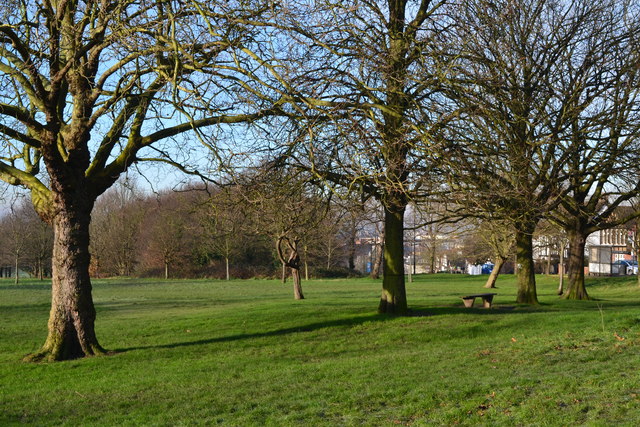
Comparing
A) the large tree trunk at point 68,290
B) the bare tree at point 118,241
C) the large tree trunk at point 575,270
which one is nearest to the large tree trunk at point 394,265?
the large tree trunk at point 68,290

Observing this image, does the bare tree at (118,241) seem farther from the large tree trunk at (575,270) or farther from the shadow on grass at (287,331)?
the shadow on grass at (287,331)

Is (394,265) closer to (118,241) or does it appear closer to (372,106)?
(372,106)

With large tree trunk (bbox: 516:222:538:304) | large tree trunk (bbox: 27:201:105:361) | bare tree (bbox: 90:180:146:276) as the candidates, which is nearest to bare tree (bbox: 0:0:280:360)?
large tree trunk (bbox: 27:201:105:361)

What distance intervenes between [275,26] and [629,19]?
16.7 metres

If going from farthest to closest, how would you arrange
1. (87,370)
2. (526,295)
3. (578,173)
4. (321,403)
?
(526,295)
(578,173)
(87,370)
(321,403)

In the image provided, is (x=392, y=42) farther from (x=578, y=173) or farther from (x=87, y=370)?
(x=87, y=370)

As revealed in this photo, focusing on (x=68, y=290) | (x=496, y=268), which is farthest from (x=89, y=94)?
(x=496, y=268)

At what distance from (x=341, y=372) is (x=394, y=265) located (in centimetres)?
799

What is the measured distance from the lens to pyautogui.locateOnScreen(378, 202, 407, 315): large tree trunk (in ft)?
61.6

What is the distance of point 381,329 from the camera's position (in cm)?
1697

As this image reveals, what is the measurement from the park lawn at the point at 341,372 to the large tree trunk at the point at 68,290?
748 millimetres

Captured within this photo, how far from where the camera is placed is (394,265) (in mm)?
18844

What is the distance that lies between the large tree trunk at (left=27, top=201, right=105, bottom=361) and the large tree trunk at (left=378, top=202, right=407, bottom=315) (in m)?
8.69

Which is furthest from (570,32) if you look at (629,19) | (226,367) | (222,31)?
(226,367)
